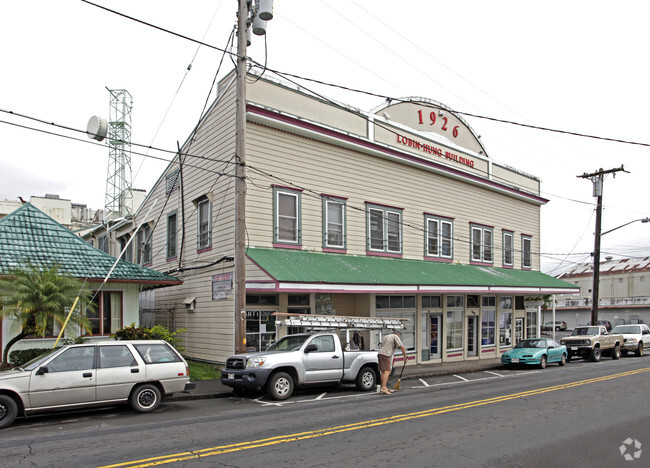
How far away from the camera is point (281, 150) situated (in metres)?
17.8

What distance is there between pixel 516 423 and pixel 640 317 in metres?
60.9

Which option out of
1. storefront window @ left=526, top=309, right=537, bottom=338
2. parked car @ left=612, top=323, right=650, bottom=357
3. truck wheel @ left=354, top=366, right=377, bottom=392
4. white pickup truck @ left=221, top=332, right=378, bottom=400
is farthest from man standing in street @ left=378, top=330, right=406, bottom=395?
parked car @ left=612, top=323, right=650, bottom=357

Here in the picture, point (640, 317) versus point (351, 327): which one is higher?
point (351, 327)

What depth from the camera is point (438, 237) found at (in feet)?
78.0

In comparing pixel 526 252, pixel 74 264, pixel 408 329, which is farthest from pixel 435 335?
pixel 74 264

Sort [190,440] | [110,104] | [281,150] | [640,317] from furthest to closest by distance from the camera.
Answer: [640,317]
[110,104]
[281,150]
[190,440]

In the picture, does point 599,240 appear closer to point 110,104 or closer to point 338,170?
point 338,170

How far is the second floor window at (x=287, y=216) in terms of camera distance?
17.5 metres

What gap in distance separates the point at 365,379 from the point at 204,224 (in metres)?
8.28

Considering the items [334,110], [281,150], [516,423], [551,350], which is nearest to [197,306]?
[281,150]

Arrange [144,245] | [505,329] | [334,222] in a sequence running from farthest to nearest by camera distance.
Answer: [505,329] → [144,245] → [334,222]

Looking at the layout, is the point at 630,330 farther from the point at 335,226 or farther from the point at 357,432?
the point at 357,432

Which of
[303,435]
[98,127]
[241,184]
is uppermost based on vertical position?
[98,127]

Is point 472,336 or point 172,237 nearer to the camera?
point 172,237
